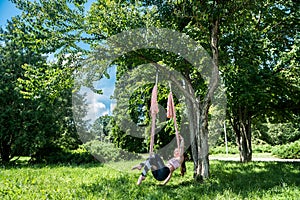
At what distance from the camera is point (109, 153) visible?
1955 centimetres

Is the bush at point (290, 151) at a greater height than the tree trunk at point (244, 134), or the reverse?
the tree trunk at point (244, 134)

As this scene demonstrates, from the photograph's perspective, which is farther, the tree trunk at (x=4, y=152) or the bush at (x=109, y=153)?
the bush at (x=109, y=153)

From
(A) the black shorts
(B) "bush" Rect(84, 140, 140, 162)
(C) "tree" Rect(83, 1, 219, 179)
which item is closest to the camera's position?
(A) the black shorts

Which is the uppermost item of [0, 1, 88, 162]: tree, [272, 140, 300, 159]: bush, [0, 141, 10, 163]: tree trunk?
[0, 1, 88, 162]: tree

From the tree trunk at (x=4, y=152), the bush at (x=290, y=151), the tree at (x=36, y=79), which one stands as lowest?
the bush at (x=290, y=151)

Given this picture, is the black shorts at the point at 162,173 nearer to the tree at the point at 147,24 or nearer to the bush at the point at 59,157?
the tree at the point at 147,24

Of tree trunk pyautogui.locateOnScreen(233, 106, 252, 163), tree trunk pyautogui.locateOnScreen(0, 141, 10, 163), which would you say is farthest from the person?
tree trunk pyautogui.locateOnScreen(0, 141, 10, 163)

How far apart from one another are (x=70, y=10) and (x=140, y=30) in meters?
2.14

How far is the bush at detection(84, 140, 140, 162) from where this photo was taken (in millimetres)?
19250

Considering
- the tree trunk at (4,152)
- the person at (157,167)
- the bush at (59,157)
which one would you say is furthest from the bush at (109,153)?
the person at (157,167)

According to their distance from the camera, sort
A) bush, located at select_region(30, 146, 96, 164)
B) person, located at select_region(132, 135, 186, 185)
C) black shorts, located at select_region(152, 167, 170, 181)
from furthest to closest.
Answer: bush, located at select_region(30, 146, 96, 164) < black shorts, located at select_region(152, 167, 170, 181) < person, located at select_region(132, 135, 186, 185)

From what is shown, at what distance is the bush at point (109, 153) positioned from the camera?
1925cm

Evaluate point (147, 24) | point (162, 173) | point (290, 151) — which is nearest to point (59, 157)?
point (147, 24)

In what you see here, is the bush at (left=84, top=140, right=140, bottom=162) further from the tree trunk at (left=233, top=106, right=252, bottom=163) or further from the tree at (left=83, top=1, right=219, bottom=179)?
the tree at (left=83, top=1, right=219, bottom=179)
